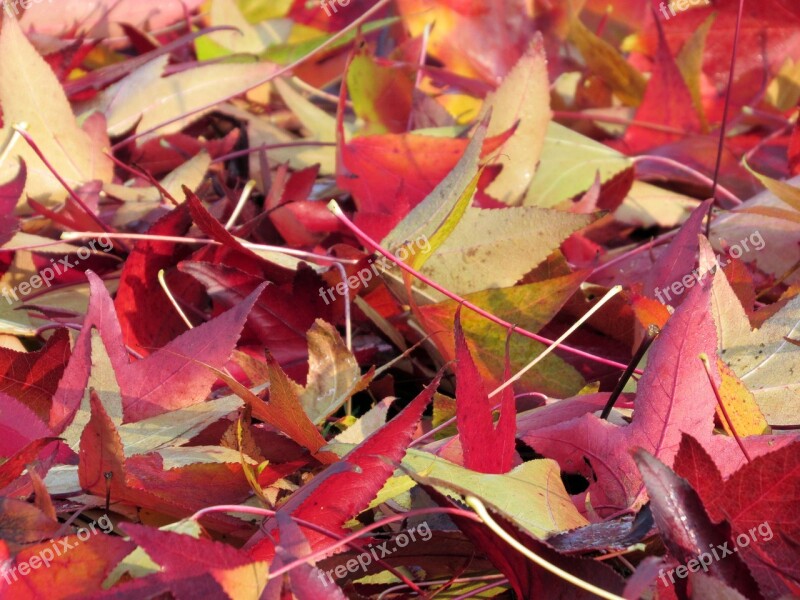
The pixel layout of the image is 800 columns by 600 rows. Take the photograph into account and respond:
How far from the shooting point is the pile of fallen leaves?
0.94ft

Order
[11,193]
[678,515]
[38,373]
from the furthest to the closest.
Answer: [11,193] < [38,373] < [678,515]

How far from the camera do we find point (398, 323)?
1.57 ft

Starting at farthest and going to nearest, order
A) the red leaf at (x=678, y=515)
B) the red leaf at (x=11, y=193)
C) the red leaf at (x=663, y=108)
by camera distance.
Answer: the red leaf at (x=663, y=108) → the red leaf at (x=11, y=193) → the red leaf at (x=678, y=515)

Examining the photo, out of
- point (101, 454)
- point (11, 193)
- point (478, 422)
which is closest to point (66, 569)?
point (101, 454)

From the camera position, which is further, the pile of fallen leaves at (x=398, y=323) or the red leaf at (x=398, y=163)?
the red leaf at (x=398, y=163)

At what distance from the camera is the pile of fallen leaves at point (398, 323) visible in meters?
0.29

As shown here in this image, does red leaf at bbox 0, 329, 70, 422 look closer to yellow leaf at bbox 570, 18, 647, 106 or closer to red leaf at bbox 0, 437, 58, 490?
red leaf at bbox 0, 437, 58, 490

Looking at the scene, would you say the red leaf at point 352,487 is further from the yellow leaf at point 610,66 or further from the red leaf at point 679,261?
the yellow leaf at point 610,66

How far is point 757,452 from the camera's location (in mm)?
329

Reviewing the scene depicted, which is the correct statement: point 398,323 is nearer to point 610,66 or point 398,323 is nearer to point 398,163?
point 398,163

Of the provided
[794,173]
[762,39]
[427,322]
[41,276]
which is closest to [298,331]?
[427,322]

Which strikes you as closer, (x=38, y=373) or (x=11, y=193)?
(x=38, y=373)

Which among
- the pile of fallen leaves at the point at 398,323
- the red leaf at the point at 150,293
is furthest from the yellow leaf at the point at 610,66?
the red leaf at the point at 150,293

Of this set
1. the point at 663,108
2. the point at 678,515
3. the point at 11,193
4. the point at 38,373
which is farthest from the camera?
the point at 663,108
